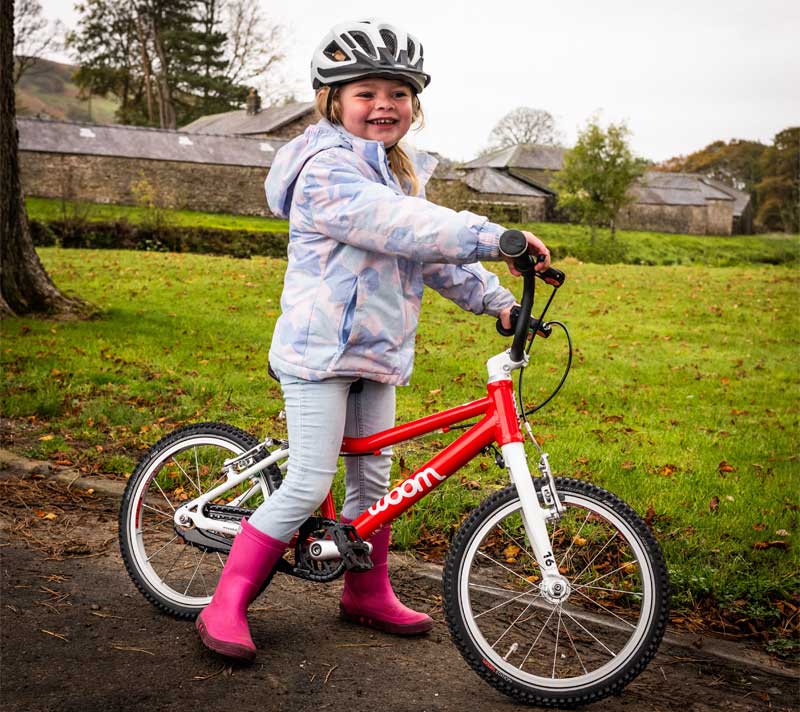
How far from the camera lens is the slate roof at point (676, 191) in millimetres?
66812

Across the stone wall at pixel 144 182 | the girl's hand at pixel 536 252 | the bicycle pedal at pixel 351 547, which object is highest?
the stone wall at pixel 144 182

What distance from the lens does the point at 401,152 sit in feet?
10.1

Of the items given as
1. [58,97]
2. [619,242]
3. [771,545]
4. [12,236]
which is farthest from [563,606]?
[58,97]

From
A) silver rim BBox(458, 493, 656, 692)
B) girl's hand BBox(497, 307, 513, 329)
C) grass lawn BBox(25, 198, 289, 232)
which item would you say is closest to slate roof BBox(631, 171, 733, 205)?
grass lawn BBox(25, 198, 289, 232)

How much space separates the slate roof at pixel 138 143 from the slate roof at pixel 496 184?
14.8 meters

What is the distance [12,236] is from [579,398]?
669cm

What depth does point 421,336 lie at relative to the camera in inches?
457

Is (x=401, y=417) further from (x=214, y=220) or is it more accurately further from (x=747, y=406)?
(x=214, y=220)

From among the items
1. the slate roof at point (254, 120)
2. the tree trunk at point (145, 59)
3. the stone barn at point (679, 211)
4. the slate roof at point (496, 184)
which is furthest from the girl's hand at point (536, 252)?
the stone barn at point (679, 211)

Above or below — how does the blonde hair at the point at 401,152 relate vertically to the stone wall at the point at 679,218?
below

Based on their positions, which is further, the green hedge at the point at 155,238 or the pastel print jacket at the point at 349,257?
the green hedge at the point at 155,238

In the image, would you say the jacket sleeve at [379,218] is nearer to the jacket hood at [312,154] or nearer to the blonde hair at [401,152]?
the jacket hood at [312,154]

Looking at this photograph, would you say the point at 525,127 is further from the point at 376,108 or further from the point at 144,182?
the point at 376,108

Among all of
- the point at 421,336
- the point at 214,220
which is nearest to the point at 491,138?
the point at 214,220
